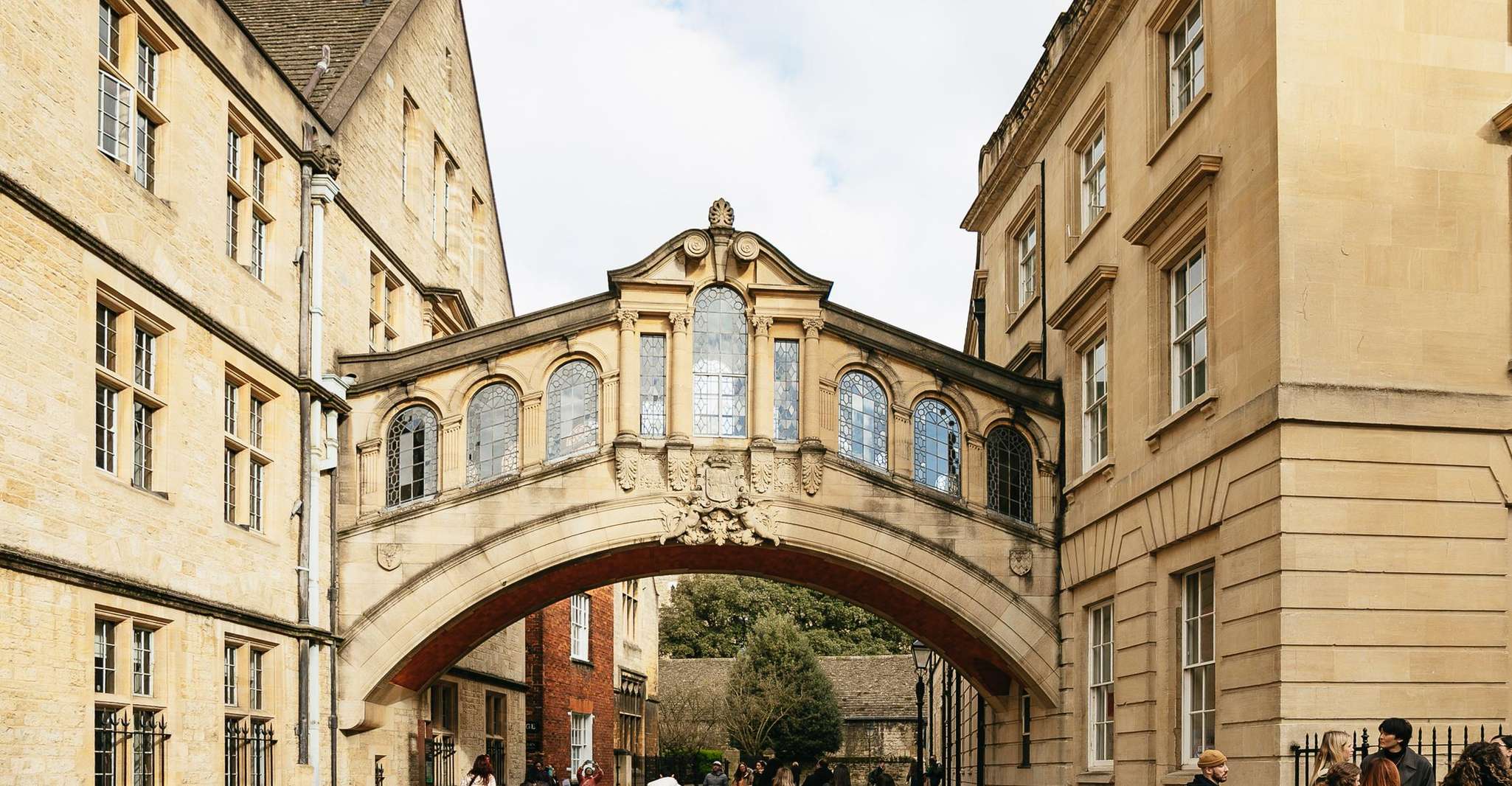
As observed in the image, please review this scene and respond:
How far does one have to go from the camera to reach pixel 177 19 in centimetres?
1537

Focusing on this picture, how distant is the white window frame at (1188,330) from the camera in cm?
1566

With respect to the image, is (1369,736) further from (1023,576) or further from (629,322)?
(629,322)

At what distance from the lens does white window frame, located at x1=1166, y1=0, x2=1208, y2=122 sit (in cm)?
1619

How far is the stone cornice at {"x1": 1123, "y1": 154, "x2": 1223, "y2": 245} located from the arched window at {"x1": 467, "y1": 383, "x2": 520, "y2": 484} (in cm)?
801

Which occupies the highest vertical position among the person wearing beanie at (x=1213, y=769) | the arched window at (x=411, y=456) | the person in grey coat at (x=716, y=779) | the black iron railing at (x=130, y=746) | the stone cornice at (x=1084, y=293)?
the stone cornice at (x=1084, y=293)

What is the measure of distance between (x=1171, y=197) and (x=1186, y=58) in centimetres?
184

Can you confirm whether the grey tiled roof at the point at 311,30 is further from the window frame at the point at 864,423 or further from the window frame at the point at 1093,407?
the window frame at the point at 1093,407

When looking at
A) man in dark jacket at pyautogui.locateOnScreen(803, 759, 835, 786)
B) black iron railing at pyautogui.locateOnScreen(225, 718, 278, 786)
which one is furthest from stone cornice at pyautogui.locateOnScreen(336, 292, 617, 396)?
man in dark jacket at pyautogui.locateOnScreen(803, 759, 835, 786)

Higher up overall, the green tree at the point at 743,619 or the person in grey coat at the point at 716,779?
the person in grey coat at the point at 716,779

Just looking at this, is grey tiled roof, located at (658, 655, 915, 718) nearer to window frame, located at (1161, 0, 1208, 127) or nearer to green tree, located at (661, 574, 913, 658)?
green tree, located at (661, 574, 913, 658)

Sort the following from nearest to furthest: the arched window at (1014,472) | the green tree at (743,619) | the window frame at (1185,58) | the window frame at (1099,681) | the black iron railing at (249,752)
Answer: the window frame at (1185,58) < the black iron railing at (249,752) < the window frame at (1099,681) < the arched window at (1014,472) < the green tree at (743,619)

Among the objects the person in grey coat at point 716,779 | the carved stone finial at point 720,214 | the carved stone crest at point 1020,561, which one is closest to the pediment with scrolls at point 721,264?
the carved stone finial at point 720,214

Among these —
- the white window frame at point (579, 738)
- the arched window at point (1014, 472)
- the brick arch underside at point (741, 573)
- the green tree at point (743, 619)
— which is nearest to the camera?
the arched window at point (1014, 472)

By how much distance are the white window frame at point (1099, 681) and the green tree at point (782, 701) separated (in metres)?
37.2
